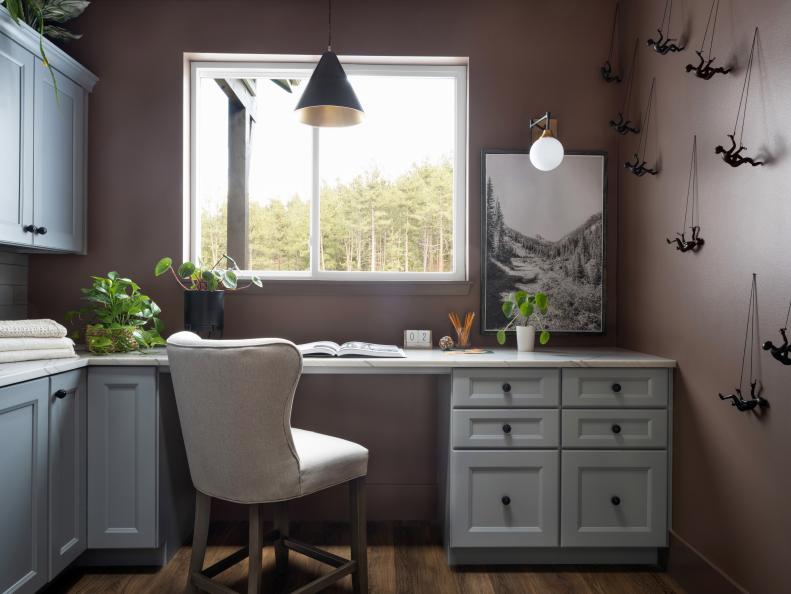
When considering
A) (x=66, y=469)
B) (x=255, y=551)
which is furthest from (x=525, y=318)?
(x=66, y=469)

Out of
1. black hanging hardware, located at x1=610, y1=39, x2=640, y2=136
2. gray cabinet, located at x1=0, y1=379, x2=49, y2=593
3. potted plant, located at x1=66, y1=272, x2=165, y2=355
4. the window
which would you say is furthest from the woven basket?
black hanging hardware, located at x1=610, y1=39, x2=640, y2=136

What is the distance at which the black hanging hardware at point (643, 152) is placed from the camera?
2.40 metres

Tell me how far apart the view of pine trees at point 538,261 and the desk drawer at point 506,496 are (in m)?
0.77

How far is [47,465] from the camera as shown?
1886 millimetres

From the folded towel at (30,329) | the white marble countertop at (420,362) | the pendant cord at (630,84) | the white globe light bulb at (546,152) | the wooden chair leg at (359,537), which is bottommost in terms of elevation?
the wooden chair leg at (359,537)

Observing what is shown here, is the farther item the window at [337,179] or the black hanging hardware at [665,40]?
the window at [337,179]

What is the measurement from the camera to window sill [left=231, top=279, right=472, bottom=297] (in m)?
2.71

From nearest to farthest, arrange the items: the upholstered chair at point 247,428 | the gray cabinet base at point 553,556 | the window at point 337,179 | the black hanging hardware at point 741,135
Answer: the upholstered chair at point 247,428 → the black hanging hardware at point 741,135 → the gray cabinet base at point 553,556 → the window at point 337,179

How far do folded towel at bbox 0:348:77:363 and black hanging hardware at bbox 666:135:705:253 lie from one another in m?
2.38

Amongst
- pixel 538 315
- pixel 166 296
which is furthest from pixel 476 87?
pixel 166 296

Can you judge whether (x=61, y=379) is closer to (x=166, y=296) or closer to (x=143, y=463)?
(x=143, y=463)

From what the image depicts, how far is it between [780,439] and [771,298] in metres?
0.43

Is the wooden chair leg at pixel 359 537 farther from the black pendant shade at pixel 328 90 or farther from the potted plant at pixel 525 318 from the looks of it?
the black pendant shade at pixel 328 90

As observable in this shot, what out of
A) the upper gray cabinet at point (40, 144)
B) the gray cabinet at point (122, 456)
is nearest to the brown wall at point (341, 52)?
the upper gray cabinet at point (40, 144)
